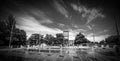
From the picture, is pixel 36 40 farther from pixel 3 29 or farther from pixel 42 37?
pixel 3 29

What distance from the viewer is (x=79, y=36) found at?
7350cm

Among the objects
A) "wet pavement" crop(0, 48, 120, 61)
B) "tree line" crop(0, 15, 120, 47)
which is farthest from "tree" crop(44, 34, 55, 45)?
"wet pavement" crop(0, 48, 120, 61)

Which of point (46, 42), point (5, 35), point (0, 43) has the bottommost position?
point (46, 42)

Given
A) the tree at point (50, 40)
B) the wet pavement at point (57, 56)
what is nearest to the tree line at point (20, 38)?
the tree at point (50, 40)

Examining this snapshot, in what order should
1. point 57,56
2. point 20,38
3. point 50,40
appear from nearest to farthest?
1. point 57,56
2. point 20,38
3. point 50,40

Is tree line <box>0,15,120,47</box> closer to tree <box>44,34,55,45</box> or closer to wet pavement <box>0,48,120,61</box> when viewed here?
tree <box>44,34,55,45</box>

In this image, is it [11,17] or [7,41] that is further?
[11,17]

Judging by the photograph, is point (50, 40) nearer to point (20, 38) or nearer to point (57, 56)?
point (20, 38)

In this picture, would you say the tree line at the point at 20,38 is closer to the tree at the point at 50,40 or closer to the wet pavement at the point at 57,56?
the tree at the point at 50,40

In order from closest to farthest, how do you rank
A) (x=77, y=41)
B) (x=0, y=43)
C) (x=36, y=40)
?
(x=0, y=43), (x=77, y=41), (x=36, y=40)

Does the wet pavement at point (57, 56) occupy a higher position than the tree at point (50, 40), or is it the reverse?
the wet pavement at point (57, 56)

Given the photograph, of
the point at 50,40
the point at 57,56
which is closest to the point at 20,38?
the point at 57,56

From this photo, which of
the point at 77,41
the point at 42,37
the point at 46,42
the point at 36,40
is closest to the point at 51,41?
the point at 46,42

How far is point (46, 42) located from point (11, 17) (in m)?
52.4
